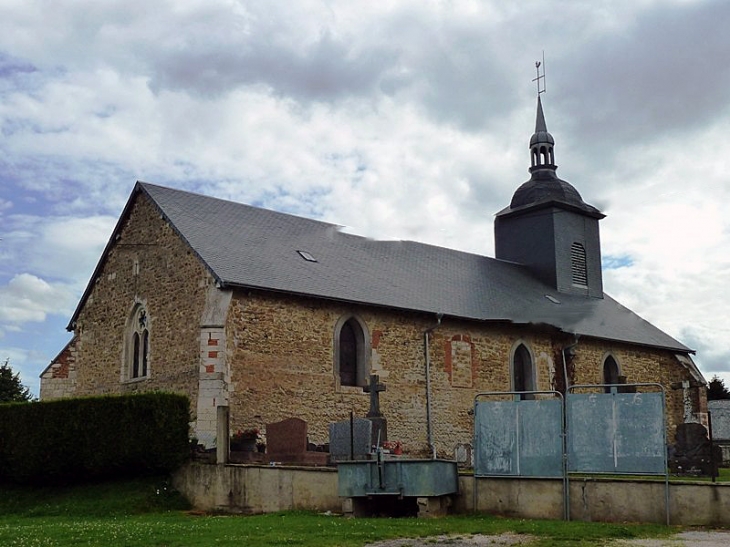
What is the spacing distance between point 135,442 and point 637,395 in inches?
385

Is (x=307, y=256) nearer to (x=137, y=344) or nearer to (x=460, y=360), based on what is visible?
(x=137, y=344)

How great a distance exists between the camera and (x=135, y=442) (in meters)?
17.1

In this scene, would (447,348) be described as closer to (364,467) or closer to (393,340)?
(393,340)

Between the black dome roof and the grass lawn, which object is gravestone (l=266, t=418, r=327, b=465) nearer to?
the grass lawn

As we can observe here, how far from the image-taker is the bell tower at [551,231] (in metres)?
31.5

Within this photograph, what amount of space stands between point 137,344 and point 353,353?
5.74 meters

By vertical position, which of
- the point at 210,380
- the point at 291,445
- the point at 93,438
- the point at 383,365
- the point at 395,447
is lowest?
the point at 395,447

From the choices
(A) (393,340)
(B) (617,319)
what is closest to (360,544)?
(A) (393,340)

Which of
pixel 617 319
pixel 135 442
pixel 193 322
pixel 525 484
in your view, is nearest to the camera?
pixel 525 484

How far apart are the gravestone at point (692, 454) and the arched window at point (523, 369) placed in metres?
6.10

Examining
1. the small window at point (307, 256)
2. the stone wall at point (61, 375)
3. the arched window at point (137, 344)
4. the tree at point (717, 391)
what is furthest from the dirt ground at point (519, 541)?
the tree at point (717, 391)

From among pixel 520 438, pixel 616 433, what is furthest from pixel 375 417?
pixel 616 433

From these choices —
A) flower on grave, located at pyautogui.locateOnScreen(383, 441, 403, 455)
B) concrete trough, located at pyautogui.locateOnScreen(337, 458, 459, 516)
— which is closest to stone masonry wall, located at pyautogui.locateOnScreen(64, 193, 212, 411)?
flower on grave, located at pyautogui.locateOnScreen(383, 441, 403, 455)

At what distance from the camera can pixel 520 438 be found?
1361 centimetres
